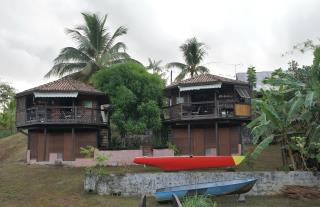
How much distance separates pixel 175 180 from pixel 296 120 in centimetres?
747

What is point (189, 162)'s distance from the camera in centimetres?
2450

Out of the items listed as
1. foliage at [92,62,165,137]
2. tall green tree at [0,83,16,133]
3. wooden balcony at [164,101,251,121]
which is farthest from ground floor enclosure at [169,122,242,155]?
tall green tree at [0,83,16,133]

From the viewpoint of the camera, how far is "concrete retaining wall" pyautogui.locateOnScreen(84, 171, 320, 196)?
2186cm

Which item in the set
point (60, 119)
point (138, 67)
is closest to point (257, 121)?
point (138, 67)

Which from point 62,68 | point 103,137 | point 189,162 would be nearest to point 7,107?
point 62,68

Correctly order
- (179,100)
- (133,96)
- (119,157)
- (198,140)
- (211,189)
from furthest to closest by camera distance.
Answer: (179,100) → (198,140) → (133,96) → (119,157) → (211,189)

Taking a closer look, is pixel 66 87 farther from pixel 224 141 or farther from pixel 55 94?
pixel 224 141

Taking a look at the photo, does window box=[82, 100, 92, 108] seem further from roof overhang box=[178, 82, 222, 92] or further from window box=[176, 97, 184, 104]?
roof overhang box=[178, 82, 222, 92]

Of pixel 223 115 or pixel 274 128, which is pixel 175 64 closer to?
pixel 223 115

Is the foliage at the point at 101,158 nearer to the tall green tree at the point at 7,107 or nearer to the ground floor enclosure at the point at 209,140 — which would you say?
the ground floor enclosure at the point at 209,140

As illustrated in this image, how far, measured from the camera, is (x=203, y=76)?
30922 millimetres

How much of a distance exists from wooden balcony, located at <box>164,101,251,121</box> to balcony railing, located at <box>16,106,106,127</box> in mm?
5152

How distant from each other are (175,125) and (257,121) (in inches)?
317

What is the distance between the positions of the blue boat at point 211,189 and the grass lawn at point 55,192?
18.1 inches
